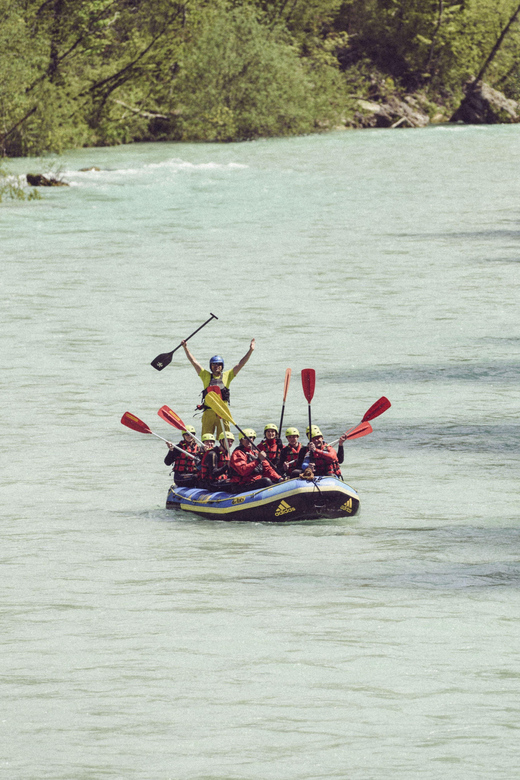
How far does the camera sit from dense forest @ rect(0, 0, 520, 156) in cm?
6178

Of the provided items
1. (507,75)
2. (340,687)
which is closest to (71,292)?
(340,687)

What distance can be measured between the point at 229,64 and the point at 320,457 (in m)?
57.7

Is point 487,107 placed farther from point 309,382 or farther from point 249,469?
point 249,469

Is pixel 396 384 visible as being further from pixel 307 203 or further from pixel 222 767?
pixel 307 203

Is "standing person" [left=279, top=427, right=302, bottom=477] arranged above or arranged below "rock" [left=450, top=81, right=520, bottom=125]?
below

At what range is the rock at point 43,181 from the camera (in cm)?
5081

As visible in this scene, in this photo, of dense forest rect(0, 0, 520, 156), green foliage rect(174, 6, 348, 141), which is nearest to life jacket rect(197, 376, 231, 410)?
dense forest rect(0, 0, 520, 156)

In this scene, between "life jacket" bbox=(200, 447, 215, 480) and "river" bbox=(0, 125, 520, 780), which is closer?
"river" bbox=(0, 125, 520, 780)

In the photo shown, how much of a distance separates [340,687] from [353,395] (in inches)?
420

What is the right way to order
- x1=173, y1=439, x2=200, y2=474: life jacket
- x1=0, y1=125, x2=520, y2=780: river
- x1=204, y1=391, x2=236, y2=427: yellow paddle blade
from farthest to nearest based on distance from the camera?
x1=204, y1=391, x2=236, y2=427: yellow paddle blade, x1=173, y1=439, x2=200, y2=474: life jacket, x1=0, y1=125, x2=520, y2=780: river

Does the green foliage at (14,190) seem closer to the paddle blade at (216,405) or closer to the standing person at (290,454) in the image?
the paddle blade at (216,405)

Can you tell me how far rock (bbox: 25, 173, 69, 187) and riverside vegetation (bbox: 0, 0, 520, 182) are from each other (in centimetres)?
490

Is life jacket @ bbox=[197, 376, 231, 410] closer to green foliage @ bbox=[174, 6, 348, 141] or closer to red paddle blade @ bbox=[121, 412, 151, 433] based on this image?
red paddle blade @ bbox=[121, 412, 151, 433]

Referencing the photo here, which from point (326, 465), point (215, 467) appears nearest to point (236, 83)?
point (215, 467)
